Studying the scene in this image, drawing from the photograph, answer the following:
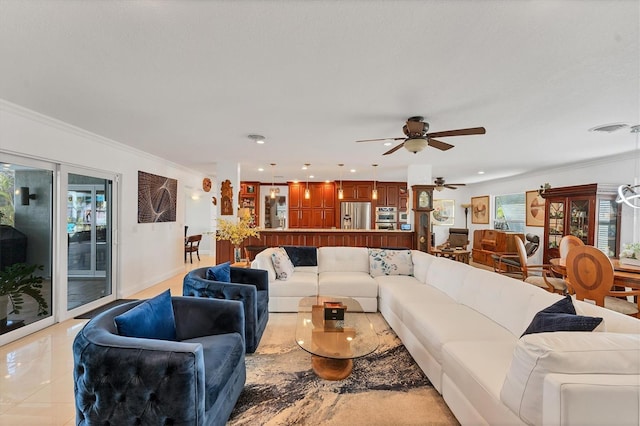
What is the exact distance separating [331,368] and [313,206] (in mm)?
6404

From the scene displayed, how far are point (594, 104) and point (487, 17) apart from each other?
204 centimetres

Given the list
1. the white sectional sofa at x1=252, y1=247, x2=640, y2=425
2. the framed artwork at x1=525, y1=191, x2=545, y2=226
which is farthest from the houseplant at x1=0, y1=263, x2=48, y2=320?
the framed artwork at x1=525, y1=191, x2=545, y2=226

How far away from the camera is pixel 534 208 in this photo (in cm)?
680

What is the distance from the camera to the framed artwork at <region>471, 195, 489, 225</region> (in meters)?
8.59

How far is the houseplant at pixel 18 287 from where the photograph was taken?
2.95 metres

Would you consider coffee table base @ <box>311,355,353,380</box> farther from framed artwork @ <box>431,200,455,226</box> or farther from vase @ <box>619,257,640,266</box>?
framed artwork @ <box>431,200,455,226</box>

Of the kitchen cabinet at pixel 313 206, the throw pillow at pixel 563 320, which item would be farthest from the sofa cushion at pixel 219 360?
the kitchen cabinet at pixel 313 206

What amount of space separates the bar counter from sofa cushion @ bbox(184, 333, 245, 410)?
3846 mm

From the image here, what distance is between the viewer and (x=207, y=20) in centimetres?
153

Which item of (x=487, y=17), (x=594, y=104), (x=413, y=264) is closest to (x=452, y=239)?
(x=413, y=264)

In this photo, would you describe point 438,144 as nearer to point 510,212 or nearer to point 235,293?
point 235,293

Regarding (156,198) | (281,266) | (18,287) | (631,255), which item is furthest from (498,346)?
(156,198)

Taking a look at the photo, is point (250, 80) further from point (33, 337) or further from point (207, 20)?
point (33, 337)

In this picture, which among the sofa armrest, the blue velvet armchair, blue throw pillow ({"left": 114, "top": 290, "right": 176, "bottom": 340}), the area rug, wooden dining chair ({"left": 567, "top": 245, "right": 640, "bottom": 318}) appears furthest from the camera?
wooden dining chair ({"left": 567, "top": 245, "right": 640, "bottom": 318})
